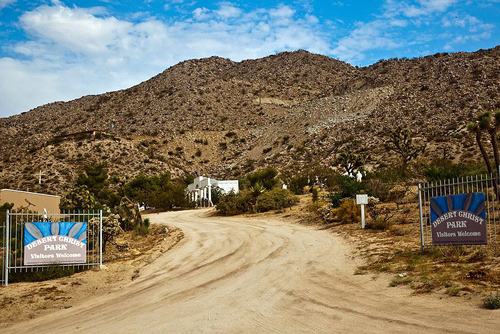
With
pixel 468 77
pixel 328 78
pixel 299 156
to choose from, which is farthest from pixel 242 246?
pixel 328 78

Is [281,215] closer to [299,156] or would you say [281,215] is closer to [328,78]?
[299,156]

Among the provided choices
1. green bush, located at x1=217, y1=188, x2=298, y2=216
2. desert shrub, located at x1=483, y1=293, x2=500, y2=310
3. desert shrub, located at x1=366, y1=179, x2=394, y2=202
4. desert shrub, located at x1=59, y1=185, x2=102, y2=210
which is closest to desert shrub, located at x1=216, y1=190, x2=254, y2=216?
green bush, located at x1=217, y1=188, x2=298, y2=216

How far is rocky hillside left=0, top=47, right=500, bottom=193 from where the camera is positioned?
68.2m

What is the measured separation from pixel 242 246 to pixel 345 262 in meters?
5.83

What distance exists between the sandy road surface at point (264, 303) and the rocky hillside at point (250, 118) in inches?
1650

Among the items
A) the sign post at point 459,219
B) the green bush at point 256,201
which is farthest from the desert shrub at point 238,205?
the sign post at point 459,219

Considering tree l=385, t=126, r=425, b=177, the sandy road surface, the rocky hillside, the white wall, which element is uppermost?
the rocky hillside

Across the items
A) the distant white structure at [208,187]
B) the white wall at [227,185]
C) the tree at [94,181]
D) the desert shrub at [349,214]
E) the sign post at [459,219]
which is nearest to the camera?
the sign post at [459,219]

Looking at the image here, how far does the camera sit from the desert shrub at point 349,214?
23789mm

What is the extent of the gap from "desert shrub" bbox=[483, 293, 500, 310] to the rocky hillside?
150 feet

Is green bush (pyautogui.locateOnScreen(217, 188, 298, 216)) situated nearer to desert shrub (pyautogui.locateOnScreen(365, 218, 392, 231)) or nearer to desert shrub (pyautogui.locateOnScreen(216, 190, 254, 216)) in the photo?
desert shrub (pyautogui.locateOnScreen(216, 190, 254, 216))

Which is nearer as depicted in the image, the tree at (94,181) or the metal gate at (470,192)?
the metal gate at (470,192)

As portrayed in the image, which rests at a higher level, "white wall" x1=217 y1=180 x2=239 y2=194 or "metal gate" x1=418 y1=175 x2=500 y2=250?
"white wall" x1=217 y1=180 x2=239 y2=194

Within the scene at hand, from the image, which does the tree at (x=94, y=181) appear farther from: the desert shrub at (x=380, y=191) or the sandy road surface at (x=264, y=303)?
the sandy road surface at (x=264, y=303)
